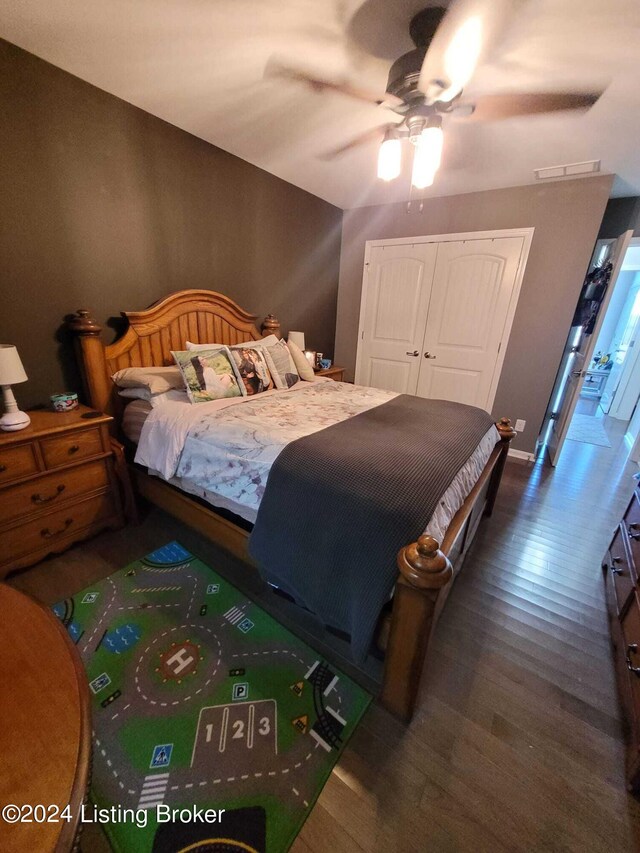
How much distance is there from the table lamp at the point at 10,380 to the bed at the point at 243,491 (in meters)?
0.42

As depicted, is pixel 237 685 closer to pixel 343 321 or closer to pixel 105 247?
pixel 105 247

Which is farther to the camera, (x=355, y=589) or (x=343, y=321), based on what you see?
(x=343, y=321)

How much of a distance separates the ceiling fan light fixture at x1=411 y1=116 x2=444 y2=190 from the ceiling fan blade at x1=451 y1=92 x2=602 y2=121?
6.6 inches

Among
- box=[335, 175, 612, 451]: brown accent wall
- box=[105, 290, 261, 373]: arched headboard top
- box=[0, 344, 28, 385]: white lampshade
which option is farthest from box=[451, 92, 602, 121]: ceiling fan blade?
box=[0, 344, 28, 385]: white lampshade

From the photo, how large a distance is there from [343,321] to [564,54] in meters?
2.98

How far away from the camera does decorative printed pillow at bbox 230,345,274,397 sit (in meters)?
2.31

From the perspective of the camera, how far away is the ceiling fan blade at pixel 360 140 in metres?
2.02

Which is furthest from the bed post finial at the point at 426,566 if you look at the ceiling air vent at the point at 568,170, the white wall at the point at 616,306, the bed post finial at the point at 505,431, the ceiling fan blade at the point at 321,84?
the white wall at the point at 616,306

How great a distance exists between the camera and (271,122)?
217 centimetres

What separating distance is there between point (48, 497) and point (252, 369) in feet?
4.47

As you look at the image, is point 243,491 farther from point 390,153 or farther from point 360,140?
point 360,140

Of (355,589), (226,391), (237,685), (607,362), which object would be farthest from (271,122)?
(607,362)

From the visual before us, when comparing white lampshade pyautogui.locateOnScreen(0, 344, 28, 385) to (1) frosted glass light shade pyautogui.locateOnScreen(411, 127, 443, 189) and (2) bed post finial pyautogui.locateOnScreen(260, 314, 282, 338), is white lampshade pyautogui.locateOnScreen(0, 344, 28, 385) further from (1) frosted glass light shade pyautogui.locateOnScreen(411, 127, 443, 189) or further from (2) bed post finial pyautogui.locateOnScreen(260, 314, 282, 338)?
(1) frosted glass light shade pyautogui.locateOnScreen(411, 127, 443, 189)

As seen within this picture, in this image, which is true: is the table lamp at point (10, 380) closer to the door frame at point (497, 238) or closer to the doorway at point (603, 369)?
the door frame at point (497, 238)
